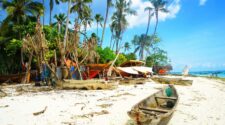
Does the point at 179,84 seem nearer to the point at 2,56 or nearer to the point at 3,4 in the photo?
the point at 2,56

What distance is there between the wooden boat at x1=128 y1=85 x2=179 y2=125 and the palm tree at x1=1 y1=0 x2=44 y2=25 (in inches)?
845

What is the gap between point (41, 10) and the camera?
93.1ft

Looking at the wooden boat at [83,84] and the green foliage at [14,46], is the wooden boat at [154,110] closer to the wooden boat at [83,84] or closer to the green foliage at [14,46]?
the wooden boat at [83,84]

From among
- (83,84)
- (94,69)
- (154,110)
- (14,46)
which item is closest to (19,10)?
(14,46)

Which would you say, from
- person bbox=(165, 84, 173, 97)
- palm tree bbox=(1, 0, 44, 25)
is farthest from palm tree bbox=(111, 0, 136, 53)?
person bbox=(165, 84, 173, 97)

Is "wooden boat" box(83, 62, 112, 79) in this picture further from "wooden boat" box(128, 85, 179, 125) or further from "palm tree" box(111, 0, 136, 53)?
"palm tree" box(111, 0, 136, 53)

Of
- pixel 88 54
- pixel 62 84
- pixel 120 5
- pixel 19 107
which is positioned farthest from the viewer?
pixel 120 5

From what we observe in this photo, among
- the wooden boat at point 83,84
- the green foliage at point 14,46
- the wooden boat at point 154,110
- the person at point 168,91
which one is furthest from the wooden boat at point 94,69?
the wooden boat at point 154,110

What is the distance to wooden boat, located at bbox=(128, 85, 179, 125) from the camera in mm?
4985

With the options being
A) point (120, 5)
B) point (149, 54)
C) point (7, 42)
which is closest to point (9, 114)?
point (7, 42)

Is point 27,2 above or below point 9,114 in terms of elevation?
above

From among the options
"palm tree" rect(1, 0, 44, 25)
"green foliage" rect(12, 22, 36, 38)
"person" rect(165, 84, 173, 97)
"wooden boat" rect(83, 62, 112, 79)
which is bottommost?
"person" rect(165, 84, 173, 97)

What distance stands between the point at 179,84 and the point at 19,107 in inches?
584

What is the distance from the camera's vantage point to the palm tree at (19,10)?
84.4 feet
